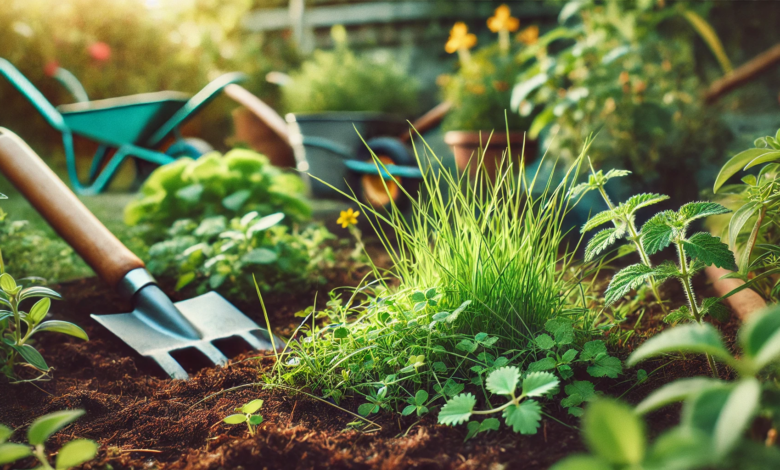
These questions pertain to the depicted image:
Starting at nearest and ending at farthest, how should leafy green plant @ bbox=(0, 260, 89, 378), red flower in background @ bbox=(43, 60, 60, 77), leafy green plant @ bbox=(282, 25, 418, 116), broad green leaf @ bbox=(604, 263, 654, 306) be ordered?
broad green leaf @ bbox=(604, 263, 654, 306)
leafy green plant @ bbox=(0, 260, 89, 378)
leafy green plant @ bbox=(282, 25, 418, 116)
red flower in background @ bbox=(43, 60, 60, 77)

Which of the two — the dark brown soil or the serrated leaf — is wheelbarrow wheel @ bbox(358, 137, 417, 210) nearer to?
the dark brown soil

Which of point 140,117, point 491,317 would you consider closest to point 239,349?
point 491,317

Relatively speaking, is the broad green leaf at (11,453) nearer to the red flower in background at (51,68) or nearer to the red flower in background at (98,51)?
the red flower in background at (51,68)

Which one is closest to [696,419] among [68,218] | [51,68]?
[68,218]

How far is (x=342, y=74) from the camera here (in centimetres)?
338

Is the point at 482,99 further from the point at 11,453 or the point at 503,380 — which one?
the point at 11,453

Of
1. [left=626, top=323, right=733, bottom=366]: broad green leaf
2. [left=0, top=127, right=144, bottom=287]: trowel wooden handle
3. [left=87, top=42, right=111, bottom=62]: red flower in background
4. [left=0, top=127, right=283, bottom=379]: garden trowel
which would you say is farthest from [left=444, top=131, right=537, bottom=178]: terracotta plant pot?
[left=87, top=42, right=111, bottom=62]: red flower in background

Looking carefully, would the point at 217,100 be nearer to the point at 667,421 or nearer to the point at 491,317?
the point at 491,317

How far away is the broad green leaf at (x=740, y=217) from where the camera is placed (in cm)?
92

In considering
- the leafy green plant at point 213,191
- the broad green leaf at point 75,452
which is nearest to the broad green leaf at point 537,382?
the broad green leaf at point 75,452

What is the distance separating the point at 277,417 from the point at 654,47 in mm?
2468

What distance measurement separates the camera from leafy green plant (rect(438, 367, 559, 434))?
0.76 m

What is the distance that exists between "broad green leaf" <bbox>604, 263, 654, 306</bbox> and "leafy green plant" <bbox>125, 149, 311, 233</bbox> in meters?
1.29

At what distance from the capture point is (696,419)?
0.47 m
